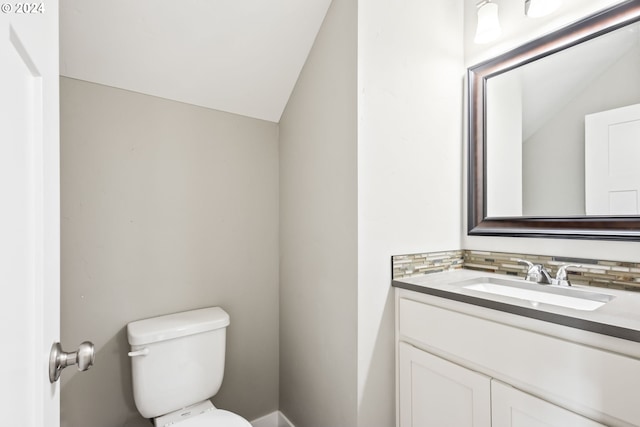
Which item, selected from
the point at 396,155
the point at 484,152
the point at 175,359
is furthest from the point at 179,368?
the point at 484,152

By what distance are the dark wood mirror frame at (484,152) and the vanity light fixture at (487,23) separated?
0.10m

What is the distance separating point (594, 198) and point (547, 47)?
0.65m

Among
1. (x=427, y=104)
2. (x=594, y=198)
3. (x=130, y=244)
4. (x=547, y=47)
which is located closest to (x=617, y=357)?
(x=594, y=198)

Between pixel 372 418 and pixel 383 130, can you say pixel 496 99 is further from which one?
pixel 372 418

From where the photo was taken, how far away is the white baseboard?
1.68 meters

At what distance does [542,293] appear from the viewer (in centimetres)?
120

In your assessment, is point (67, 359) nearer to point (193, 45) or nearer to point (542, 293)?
point (193, 45)

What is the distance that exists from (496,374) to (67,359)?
1074mm

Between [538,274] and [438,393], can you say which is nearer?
[438,393]

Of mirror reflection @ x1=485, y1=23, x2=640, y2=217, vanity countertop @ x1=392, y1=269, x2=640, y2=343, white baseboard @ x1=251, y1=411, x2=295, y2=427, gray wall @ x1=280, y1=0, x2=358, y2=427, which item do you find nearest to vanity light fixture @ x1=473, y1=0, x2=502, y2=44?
mirror reflection @ x1=485, y1=23, x2=640, y2=217

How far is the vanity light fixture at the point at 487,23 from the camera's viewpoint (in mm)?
1403

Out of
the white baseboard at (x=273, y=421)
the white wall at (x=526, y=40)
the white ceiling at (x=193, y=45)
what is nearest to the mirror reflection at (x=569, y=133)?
the white wall at (x=526, y=40)
